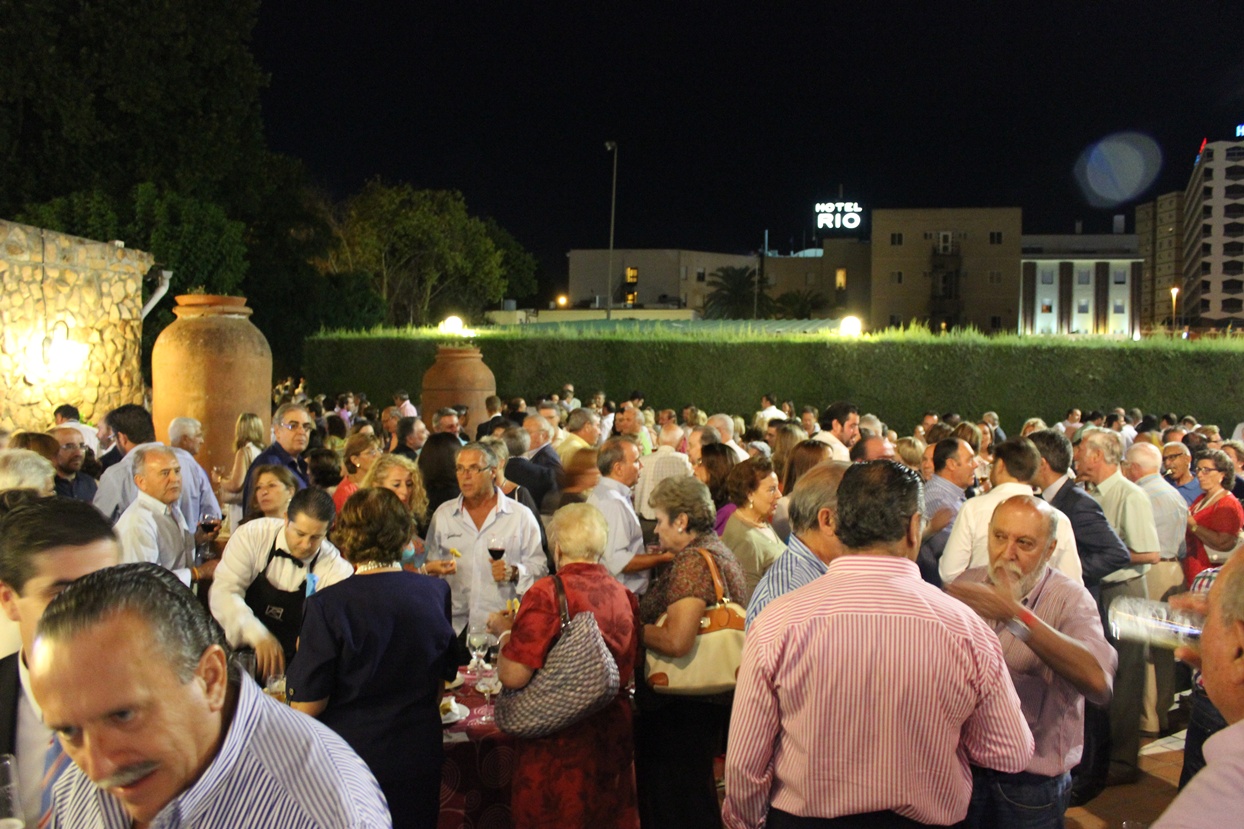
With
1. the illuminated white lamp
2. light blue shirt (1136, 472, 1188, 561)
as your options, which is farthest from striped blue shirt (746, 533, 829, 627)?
the illuminated white lamp

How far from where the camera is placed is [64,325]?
44.6ft

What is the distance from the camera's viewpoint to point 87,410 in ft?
46.8

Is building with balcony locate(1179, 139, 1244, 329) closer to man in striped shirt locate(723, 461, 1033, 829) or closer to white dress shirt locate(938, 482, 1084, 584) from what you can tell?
white dress shirt locate(938, 482, 1084, 584)

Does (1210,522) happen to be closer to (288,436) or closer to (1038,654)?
(1038,654)

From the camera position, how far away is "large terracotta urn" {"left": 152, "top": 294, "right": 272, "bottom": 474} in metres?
11.4

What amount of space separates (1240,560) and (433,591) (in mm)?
2621

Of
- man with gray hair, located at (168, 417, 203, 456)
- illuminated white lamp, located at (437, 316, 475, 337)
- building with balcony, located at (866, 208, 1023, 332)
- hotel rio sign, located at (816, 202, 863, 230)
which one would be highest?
hotel rio sign, located at (816, 202, 863, 230)

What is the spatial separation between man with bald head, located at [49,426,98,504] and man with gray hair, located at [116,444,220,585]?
1.68 meters

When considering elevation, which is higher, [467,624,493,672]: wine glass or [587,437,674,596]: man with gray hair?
[587,437,674,596]: man with gray hair

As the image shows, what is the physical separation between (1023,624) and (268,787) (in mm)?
2398

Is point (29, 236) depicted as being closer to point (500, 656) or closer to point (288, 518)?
point (288, 518)

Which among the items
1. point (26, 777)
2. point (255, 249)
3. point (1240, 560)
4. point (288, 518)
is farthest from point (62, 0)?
point (1240, 560)

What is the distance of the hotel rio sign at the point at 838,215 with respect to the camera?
85562 millimetres

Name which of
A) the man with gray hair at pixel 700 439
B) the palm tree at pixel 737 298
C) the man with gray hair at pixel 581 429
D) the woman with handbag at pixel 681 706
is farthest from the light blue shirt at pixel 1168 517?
the palm tree at pixel 737 298
